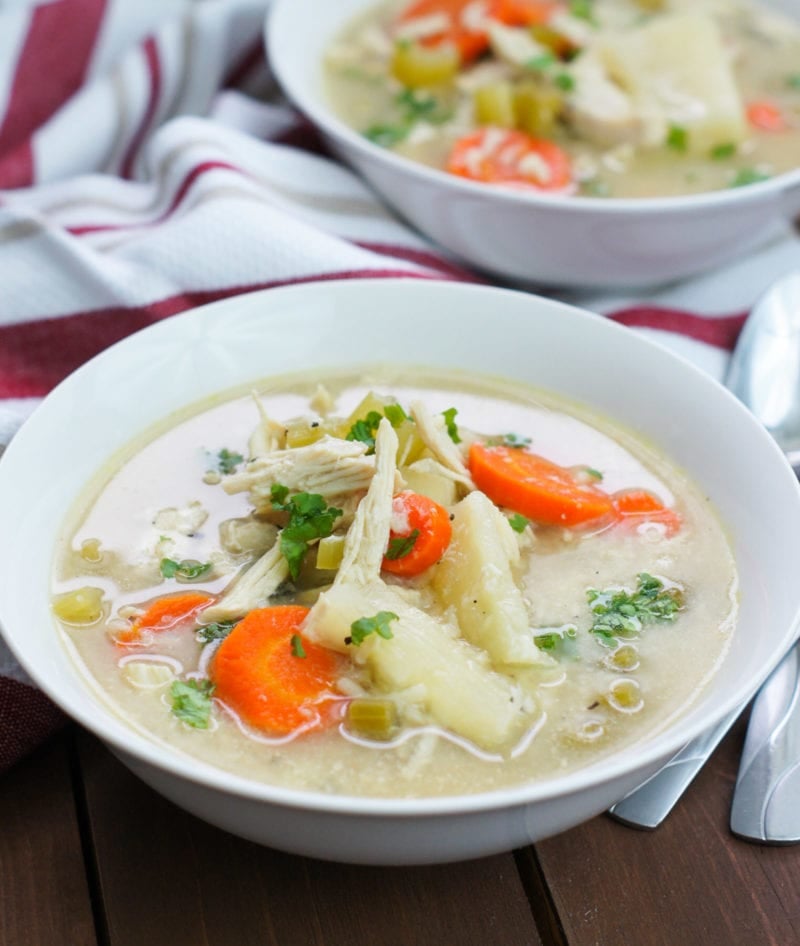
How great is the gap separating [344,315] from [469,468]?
44cm

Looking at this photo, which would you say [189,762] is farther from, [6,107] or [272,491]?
[6,107]

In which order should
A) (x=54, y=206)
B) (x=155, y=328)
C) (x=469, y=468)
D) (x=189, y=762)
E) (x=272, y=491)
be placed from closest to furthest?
(x=189, y=762) < (x=272, y=491) < (x=469, y=468) < (x=155, y=328) < (x=54, y=206)

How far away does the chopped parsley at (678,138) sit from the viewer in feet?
10.1

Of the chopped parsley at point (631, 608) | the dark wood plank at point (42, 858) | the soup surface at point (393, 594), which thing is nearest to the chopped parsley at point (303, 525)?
the soup surface at point (393, 594)

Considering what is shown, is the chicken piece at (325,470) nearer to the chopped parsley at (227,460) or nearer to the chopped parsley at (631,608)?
the chopped parsley at (227,460)

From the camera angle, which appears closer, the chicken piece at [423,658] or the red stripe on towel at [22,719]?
the chicken piece at [423,658]

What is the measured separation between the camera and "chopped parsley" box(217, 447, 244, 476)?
209 centimetres

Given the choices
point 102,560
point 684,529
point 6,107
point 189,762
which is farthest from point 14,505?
point 6,107

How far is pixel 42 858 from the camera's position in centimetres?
182

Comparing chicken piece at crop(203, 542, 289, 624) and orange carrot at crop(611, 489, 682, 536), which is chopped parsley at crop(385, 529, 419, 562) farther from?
orange carrot at crop(611, 489, 682, 536)

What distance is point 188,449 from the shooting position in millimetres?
2143

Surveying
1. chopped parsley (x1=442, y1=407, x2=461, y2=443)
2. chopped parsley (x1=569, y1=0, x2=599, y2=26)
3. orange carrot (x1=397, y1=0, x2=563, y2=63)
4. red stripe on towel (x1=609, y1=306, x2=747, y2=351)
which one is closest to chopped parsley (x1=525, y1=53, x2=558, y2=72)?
orange carrot (x1=397, y1=0, x2=563, y2=63)

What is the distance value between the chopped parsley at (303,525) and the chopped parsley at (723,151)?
5.63ft

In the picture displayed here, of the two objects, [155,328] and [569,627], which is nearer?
[569,627]
